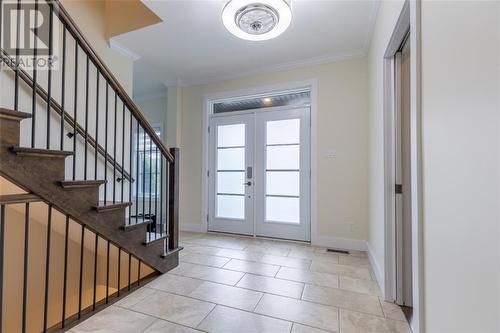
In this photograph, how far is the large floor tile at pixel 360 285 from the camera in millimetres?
2113

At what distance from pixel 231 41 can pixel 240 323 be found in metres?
3.01

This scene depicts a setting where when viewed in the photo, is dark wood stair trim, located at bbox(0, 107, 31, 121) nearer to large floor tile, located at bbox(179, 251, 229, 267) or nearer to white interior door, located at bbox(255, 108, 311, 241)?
large floor tile, located at bbox(179, 251, 229, 267)

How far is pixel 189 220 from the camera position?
436cm

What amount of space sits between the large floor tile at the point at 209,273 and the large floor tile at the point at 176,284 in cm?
9

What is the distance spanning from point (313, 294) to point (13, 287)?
9.12 ft

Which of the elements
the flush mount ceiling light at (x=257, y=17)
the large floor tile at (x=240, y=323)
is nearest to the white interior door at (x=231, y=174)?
the flush mount ceiling light at (x=257, y=17)

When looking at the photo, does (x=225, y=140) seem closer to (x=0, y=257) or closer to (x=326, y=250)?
(x=326, y=250)

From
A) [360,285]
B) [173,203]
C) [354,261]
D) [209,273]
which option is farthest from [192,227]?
[360,285]

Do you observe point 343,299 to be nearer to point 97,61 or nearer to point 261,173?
point 261,173

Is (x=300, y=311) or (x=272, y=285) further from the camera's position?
(x=272, y=285)

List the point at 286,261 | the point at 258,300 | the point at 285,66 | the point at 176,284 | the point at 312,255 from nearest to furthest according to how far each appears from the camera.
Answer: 1. the point at 258,300
2. the point at 176,284
3. the point at 286,261
4. the point at 312,255
5. the point at 285,66

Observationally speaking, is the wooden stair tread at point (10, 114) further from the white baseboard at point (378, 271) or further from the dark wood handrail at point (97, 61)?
the white baseboard at point (378, 271)

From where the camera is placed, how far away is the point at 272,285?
224cm

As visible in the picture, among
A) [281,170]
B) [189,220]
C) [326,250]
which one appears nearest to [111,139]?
[189,220]
